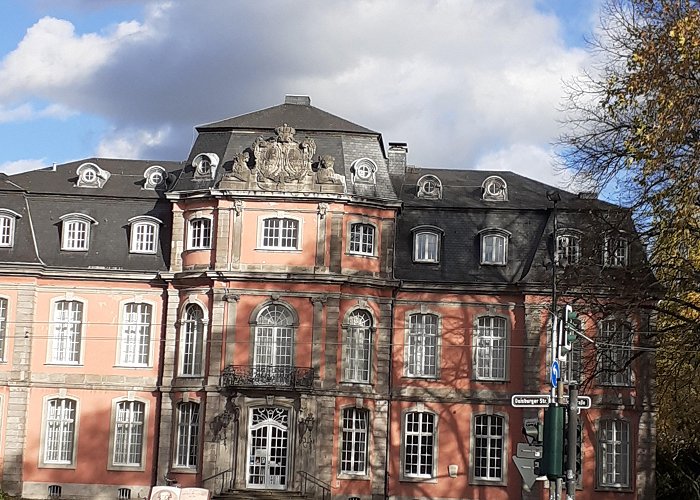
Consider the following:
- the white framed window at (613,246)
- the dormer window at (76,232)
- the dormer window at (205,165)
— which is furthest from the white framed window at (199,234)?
the white framed window at (613,246)

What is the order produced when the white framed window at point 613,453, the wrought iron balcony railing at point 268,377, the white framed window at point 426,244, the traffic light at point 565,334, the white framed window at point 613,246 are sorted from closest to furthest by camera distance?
the traffic light at point 565,334 < the white framed window at point 613,246 < the wrought iron balcony railing at point 268,377 < the white framed window at point 613,453 < the white framed window at point 426,244

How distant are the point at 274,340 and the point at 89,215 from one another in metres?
8.72

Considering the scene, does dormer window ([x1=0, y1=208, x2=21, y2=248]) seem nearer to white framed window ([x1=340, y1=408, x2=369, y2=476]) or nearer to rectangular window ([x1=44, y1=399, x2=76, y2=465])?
rectangular window ([x1=44, y1=399, x2=76, y2=465])

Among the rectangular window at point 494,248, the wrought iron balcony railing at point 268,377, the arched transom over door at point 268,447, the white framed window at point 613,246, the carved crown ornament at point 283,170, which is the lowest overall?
the arched transom over door at point 268,447

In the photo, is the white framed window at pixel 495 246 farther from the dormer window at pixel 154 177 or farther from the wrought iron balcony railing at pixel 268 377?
the dormer window at pixel 154 177

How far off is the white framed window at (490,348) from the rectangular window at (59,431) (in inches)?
575

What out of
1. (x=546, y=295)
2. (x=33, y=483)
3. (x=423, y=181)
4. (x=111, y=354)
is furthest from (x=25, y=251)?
(x=546, y=295)

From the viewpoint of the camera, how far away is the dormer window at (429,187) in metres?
46.3

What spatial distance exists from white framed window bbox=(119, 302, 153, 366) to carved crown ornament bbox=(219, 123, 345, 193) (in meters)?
5.85

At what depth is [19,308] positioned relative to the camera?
144ft

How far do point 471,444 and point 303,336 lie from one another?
714 cm

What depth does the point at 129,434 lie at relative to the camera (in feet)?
144

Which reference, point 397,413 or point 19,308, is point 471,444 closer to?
point 397,413

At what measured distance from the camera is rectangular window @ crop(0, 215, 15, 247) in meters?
44.7
